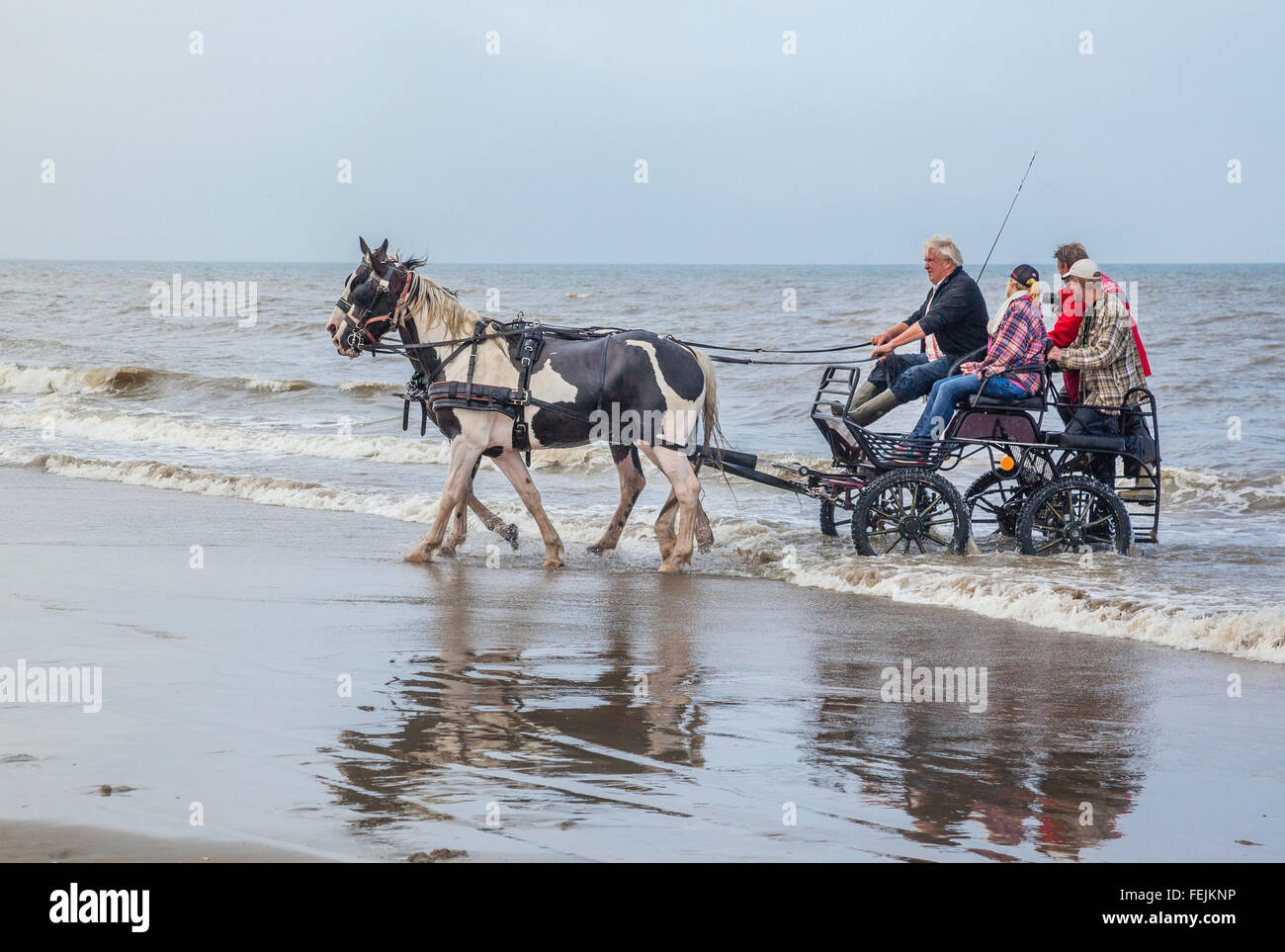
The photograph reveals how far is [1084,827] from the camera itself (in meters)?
4.21

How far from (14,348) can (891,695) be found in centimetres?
3009

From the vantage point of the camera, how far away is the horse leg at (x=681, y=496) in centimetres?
933

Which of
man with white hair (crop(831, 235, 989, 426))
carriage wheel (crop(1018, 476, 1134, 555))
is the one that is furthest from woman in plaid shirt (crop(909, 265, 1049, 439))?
carriage wheel (crop(1018, 476, 1134, 555))

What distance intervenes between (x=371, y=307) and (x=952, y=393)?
406 cm

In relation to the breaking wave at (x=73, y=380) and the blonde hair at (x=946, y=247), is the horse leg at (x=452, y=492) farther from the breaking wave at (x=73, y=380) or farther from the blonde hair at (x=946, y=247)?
the breaking wave at (x=73, y=380)

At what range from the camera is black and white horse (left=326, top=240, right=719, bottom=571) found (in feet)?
30.2

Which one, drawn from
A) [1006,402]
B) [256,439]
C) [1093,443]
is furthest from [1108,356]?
[256,439]

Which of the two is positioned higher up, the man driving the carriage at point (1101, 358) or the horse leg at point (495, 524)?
the man driving the carriage at point (1101, 358)

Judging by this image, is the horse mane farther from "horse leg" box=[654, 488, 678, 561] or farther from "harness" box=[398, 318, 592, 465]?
"horse leg" box=[654, 488, 678, 561]

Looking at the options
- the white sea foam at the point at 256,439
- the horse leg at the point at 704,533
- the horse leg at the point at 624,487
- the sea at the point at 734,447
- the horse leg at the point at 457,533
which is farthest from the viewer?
the white sea foam at the point at 256,439

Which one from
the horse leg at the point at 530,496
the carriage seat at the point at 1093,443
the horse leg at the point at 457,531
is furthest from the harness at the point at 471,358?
the carriage seat at the point at 1093,443

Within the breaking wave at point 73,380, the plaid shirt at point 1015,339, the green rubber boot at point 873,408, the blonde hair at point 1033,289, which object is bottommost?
the breaking wave at point 73,380

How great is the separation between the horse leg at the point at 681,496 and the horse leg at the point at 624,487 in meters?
0.46
